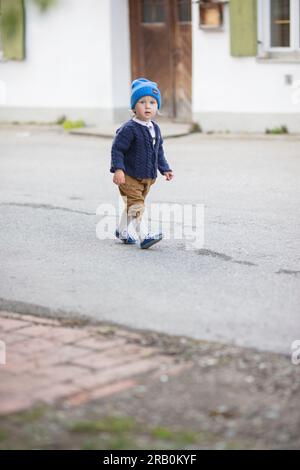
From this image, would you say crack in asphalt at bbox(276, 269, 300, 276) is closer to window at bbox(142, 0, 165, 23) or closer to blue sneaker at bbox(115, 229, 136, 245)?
blue sneaker at bbox(115, 229, 136, 245)

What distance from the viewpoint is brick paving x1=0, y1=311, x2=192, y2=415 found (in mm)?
5117

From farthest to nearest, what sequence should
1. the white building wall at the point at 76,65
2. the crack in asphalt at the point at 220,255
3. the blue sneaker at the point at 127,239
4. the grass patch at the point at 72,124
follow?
1. the grass patch at the point at 72,124
2. the white building wall at the point at 76,65
3. the blue sneaker at the point at 127,239
4. the crack in asphalt at the point at 220,255

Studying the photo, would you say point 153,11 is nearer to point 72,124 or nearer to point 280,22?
point 72,124

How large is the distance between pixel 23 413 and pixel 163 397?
687mm

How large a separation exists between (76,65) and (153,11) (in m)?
1.80

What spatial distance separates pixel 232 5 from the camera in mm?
17469

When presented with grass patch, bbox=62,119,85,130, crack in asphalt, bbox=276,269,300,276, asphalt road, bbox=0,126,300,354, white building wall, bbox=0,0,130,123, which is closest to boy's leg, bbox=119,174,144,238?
asphalt road, bbox=0,126,300,354

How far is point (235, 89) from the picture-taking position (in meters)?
17.9

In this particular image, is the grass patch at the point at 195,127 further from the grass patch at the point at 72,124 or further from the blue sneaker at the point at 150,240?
the blue sneaker at the point at 150,240

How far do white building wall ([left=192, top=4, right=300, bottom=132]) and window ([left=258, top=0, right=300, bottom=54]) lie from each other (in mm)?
418

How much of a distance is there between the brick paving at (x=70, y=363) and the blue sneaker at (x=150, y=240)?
2201 millimetres

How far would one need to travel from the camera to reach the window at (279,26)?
17281mm

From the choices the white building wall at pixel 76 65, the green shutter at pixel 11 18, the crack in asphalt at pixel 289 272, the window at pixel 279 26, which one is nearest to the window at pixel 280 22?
the window at pixel 279 26
